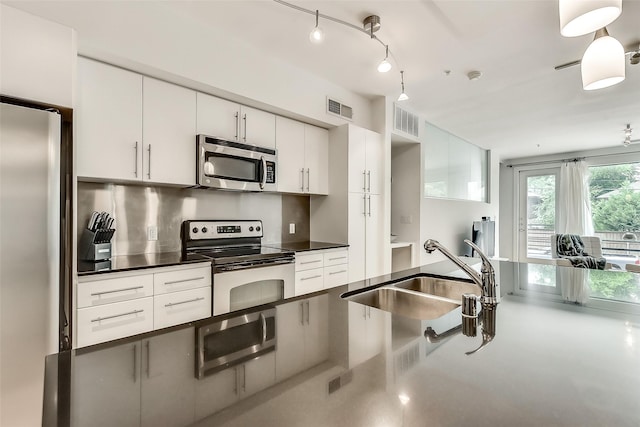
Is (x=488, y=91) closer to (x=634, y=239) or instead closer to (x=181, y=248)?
(x=181, y=248)

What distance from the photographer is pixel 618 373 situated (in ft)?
2.17

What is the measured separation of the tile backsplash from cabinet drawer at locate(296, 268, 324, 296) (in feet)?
2.09

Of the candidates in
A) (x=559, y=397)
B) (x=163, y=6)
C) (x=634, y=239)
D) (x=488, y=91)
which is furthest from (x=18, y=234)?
(x=634, y=239)

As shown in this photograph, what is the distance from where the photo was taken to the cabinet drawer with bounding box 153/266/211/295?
74.0 inches

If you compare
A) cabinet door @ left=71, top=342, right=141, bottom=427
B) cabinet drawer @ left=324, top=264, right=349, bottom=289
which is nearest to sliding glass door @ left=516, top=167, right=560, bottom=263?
cabinet drawer @ left=324, top=264, right=349, bottom=289

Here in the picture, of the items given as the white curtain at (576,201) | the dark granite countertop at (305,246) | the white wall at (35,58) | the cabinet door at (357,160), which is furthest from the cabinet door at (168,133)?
the white curtain at (576,201)

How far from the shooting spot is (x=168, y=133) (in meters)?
2.21

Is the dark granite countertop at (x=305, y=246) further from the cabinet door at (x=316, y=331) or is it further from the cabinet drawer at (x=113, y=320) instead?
the cabinet door at (x=316, y=331)

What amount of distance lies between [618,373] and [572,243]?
6.00 m

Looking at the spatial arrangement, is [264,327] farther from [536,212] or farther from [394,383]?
[536,212]

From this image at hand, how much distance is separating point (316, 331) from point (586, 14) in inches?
57.5

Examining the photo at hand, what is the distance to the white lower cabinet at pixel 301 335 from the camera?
2.22 ft

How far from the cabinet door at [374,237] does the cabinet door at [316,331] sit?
7.46 ft

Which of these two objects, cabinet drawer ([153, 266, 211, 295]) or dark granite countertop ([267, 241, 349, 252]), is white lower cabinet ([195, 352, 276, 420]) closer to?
cabinet drawer ([153, 266, 211, 295])
